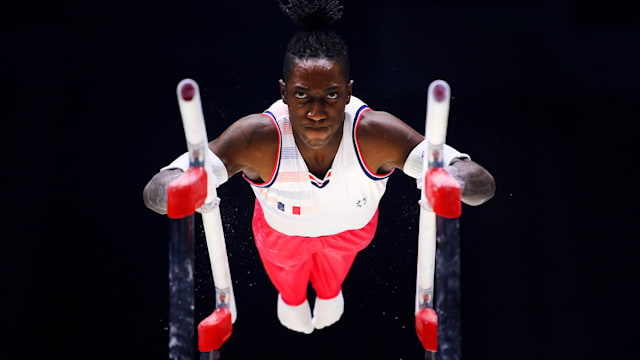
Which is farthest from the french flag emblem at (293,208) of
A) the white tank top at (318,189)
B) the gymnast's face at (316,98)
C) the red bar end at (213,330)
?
the red bar end at (213,330)

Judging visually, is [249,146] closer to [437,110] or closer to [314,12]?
[314,12]

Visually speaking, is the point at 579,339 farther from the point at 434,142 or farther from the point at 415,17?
the point at 434,142

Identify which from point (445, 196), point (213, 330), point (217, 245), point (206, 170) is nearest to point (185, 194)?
point (206, 170)

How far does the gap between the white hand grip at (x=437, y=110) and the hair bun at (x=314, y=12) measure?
35cm

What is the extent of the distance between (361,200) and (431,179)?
1.34 feet

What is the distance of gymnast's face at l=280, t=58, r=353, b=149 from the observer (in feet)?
4.11

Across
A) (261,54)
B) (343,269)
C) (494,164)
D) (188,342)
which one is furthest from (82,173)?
(494,164)

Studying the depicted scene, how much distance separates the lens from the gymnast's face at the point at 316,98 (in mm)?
1253

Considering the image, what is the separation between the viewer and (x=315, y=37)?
4.25 feet

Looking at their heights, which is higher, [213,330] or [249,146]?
[249,146]

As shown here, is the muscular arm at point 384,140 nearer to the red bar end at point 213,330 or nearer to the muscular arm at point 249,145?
the muscular arm at point 249,145

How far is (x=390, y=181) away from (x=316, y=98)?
0.68 metres

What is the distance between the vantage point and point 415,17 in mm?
1742

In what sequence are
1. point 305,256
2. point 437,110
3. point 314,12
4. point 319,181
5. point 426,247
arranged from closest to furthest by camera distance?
point 437,110 < point 426,247 < point 314,12 < point 319,181 < point 305,256
